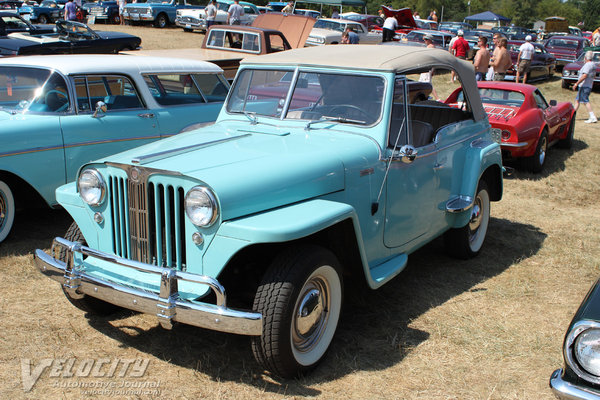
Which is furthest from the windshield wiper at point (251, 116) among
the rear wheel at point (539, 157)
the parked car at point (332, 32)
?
the parked car at point (332, 32)

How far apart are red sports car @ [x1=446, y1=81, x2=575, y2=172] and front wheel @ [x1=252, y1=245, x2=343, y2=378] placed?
530cm

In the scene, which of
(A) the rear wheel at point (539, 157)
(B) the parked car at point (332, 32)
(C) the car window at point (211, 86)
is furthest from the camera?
(B) the parked car at point (332, 32)

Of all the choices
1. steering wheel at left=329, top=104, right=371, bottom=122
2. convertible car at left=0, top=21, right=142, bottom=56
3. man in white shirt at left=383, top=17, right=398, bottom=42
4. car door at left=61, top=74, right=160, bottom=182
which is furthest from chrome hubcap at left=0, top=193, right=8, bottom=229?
man in white shirt at left=383, top=17, right=398, bottom=42

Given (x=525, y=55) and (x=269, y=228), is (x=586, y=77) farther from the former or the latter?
(x=269, y=228)

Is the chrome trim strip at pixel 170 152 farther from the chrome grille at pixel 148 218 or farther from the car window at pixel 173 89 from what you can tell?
the car window at pixel 173 89

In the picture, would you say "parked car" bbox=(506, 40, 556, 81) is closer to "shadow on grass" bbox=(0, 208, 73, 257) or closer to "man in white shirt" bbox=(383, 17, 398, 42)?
"man in white shirt" bbox=(383, 17, 398, 42)

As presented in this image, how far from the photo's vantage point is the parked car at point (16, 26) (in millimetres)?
14128

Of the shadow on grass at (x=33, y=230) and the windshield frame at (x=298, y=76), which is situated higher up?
the windshield frame at (x=298, y=76)

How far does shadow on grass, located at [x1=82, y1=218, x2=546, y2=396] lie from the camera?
3361 millimetres

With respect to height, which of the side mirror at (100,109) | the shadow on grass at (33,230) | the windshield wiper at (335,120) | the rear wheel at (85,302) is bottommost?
the shadow on grass at (33,230)

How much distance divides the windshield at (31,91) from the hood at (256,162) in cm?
218

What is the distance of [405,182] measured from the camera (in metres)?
4.08

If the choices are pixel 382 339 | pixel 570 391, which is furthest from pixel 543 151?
pixel 570 391

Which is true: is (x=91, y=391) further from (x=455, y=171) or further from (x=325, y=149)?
(x=455, y=171)
